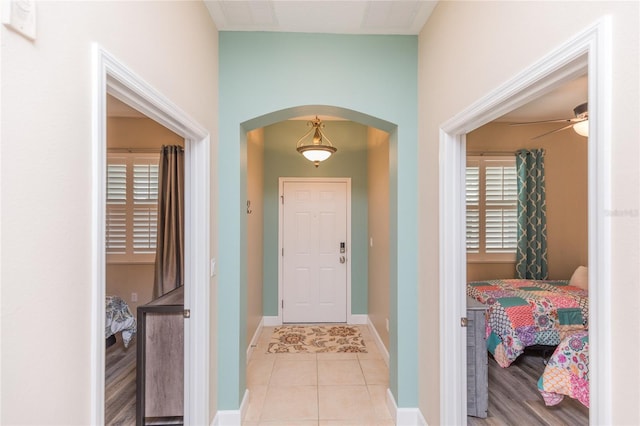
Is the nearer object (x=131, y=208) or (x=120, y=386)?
(x=120, y=386)

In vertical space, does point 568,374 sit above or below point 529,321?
below

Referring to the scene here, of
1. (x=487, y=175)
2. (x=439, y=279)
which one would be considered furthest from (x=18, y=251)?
(x=487, y=175)

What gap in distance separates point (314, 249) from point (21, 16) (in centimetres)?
431

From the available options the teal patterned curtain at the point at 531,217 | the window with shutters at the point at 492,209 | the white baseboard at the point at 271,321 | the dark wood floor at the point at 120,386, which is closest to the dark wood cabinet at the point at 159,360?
the dark wood floor at the point at 120,386

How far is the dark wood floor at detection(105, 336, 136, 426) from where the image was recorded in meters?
2.66

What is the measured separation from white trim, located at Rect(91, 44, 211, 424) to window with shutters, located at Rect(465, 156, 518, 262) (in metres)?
3.98

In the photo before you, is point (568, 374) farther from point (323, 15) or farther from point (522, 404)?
point (323, 15)

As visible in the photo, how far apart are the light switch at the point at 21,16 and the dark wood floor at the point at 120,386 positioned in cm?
279

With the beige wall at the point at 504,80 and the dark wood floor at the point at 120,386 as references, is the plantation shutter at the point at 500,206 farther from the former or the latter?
the dark wood floor at the point at 120,386

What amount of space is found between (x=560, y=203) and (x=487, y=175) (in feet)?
3.55

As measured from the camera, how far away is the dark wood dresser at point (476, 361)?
8.46 ft

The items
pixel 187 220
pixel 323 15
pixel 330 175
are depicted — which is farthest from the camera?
pixel 330 175

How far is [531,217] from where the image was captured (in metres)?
4.80

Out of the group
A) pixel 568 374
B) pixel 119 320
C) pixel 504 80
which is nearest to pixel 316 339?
pixel 119 320
